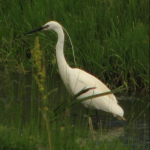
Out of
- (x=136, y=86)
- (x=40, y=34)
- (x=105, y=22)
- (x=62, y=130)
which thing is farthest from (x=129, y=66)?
(x=62, y=130)

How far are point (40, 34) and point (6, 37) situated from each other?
641 mm

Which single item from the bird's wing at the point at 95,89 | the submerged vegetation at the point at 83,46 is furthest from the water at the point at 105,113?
the bird's wing at the point at 95,89

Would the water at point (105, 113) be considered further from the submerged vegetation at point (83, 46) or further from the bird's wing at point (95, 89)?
the bird's wing at point (95, 89)

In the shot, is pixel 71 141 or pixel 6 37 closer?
pixel 71 141

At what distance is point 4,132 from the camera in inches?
164

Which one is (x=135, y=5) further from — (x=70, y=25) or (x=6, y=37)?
(x=6, y=37)

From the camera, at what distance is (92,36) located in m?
7.79

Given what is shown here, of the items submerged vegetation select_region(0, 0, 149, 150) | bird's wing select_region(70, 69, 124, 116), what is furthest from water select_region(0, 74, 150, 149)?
bird's wing select_region(70, 69, 124, 116)

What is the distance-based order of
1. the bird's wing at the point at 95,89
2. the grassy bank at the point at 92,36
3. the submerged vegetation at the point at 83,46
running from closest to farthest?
the bird's wing at the point at 95,89 → the submerged vegetation at the point at 83,46 → the grassy bank at the point at 92,36

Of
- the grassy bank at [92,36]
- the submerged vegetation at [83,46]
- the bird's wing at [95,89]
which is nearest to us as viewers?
the bird's wing at [95,89]

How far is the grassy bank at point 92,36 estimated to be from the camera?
7363 mm

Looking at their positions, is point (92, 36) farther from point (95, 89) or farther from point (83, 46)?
point (95, 89)

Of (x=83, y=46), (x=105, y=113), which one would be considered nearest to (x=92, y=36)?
(x=83, y=46)

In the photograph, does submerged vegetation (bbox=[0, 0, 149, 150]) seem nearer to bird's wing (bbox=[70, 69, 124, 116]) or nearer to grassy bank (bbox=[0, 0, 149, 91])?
grassy bank (bbox=[0, 0, 149, 91])
